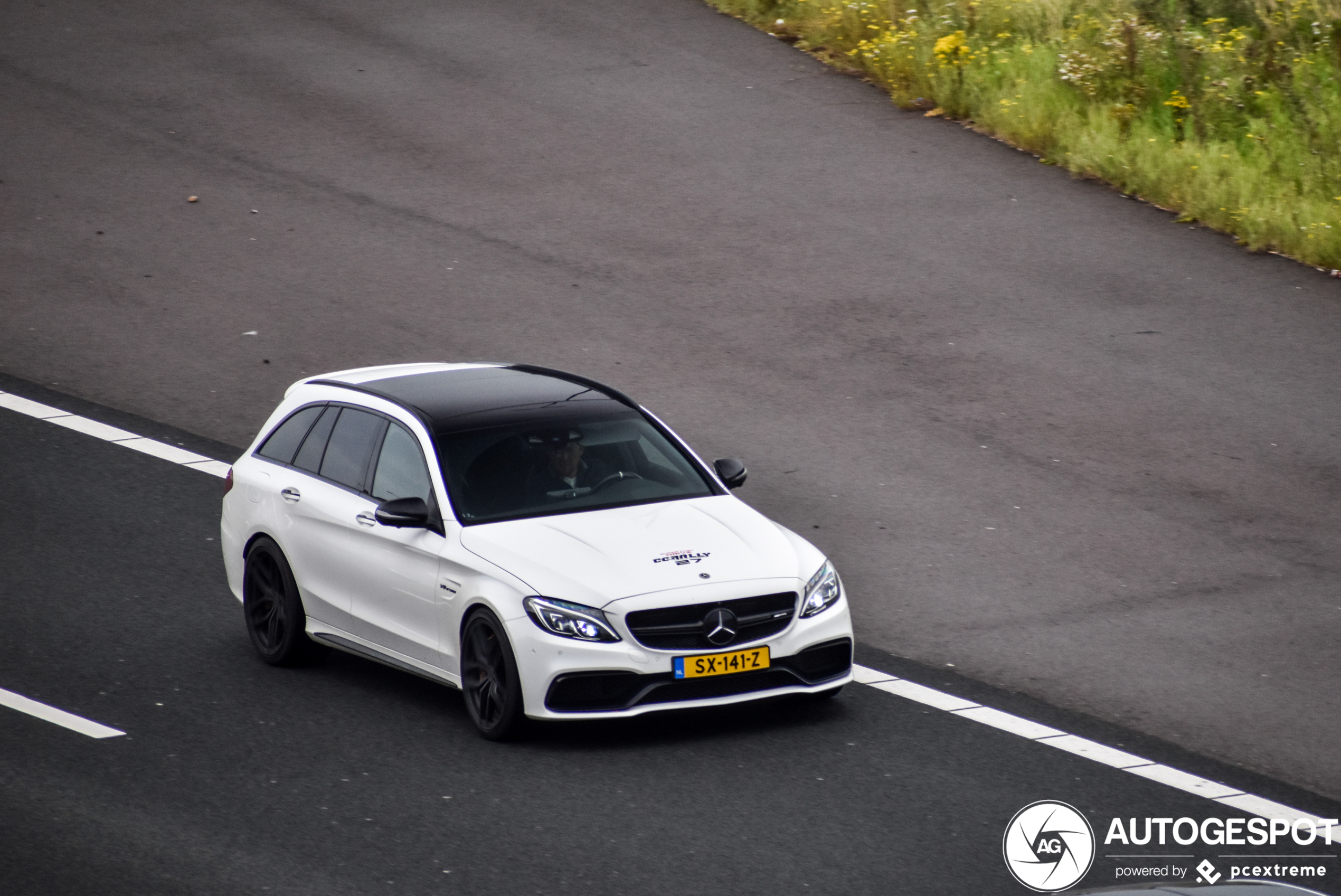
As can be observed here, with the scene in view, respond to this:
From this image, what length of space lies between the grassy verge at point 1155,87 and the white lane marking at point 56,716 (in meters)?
12.0

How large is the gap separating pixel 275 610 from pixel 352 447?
1061mm

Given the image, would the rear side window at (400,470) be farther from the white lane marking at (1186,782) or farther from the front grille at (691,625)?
the white lane marking at (1186,782)

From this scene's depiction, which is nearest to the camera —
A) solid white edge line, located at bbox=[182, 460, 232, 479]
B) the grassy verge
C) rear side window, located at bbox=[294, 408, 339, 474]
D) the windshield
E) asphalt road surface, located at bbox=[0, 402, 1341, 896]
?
asphalt road surface, located at bbox=[0, 402, 1341, 896]

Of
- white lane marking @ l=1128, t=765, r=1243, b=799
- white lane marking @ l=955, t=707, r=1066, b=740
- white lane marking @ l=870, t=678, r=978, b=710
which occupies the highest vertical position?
white lane marking @ l=1128, t=765, r=1243, b=799

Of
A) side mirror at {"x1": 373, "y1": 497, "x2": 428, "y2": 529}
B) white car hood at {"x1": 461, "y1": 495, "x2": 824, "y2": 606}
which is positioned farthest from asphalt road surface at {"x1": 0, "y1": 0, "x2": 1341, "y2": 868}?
side mirror at {"x1": 373, "y1": 497, "x2": 428, "y2": 529}

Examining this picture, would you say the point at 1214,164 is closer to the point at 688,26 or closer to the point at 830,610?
the point at 688,26

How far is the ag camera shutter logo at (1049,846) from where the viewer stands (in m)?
8.15

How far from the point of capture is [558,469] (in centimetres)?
1035

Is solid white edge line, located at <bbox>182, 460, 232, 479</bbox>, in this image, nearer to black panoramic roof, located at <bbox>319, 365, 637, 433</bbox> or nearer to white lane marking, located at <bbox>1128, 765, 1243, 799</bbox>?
black panoramic roof, located at <bbox>319, 365, 637, 433</bbox>

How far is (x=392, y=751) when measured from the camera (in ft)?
31.5

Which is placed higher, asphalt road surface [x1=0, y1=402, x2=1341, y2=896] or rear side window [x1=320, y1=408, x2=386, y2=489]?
rear side window [x1=320, y1=408, x2=386, y2=489]

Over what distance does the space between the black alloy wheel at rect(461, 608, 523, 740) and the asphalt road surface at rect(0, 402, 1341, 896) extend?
0.14 m

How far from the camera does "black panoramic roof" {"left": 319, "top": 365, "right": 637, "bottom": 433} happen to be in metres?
10.6

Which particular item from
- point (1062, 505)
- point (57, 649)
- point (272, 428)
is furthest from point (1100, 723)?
point (57, 649)
